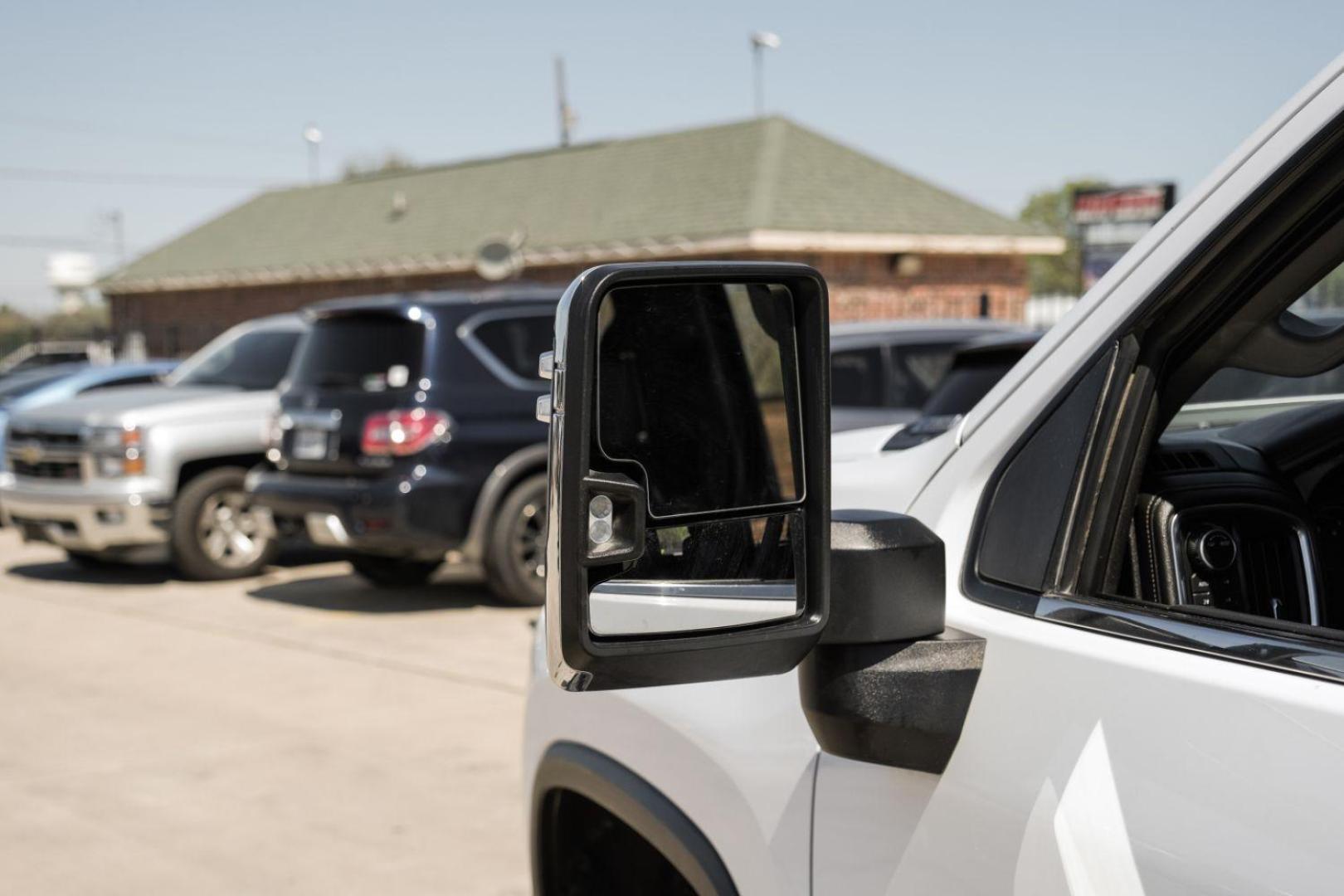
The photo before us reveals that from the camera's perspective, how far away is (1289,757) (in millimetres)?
1238

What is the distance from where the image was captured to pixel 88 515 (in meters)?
10.5

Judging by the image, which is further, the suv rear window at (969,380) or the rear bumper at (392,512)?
the rear bumper at (392,512)

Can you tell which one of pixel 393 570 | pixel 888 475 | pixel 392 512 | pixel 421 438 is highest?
pixel 888 475

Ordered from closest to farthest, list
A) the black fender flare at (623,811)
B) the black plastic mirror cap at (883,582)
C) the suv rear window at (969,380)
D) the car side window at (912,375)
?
the black plastic mirror cap at (883,582)
the black fender flare at (623,811)
the suv rear window at (969,380)
the car side window at (912,375)

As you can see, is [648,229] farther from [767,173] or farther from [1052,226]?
[1052,226]

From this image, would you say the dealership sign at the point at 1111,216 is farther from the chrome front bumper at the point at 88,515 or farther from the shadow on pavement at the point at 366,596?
the chrome front bumper at the point at 88,515

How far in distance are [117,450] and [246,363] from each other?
173cm

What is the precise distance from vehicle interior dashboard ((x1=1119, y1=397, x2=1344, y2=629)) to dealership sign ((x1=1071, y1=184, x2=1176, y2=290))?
641 inches

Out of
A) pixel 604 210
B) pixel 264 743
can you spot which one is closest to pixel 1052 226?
pixel 604 210

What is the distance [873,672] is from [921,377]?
7.02m

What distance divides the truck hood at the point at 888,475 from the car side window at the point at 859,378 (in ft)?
19.4

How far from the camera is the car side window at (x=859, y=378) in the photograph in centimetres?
822

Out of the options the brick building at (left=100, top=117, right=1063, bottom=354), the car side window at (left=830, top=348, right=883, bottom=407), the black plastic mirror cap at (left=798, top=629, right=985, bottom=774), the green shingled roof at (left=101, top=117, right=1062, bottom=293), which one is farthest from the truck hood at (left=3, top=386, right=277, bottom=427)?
the green shingled roof at (left=101, top=117, right=1062, bottom=293)

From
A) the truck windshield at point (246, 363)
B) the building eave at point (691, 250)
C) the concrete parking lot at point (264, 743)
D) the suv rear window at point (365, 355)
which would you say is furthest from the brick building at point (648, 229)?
the concrete parking lot at point (264, 743)
